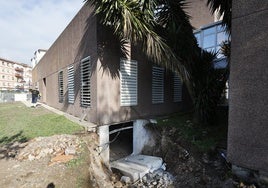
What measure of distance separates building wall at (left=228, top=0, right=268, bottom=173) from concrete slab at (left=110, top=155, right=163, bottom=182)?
235 cm

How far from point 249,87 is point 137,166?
3.96 meters

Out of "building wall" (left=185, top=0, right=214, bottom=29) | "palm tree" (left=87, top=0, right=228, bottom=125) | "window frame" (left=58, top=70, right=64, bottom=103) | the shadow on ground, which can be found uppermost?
"building wall" (left=185, top=0, right=214, bottom=29)

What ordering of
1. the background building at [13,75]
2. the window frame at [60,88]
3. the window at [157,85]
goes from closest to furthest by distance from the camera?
1. the window at [157,85]
2. the window frame at [60,88]
3. the background building at [13,75]

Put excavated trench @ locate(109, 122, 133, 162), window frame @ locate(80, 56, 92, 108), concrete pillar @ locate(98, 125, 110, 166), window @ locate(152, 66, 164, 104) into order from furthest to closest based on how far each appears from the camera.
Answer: window @ locate(152, 66, 164, 104), excavated trench @ locate(109, 122, 133, 162), window frame @ locate(80, 56, 92, 108), concrete pillar @ locate(98, 125, 110, 166)

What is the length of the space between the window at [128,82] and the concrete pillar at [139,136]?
878 millimetres

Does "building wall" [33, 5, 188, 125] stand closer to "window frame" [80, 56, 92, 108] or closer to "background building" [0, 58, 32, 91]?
"window frame" [80, 56, 92, 108]

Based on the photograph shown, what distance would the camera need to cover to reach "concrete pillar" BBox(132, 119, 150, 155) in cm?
746

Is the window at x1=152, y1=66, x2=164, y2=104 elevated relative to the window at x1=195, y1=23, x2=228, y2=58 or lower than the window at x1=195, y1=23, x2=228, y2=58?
lower

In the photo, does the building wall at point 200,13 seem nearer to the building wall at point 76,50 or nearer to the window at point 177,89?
the window at point 177,89

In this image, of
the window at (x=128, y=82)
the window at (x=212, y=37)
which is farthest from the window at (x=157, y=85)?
the window at (x=212, y=37)

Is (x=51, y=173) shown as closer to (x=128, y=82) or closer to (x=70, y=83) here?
(x=128, y=82)

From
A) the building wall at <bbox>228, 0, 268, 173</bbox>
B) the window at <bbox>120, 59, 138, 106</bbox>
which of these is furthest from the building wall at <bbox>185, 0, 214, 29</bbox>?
the building wall at <bbox>228, 0, 268, 173</bbox>

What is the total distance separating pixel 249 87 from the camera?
3.92 meters

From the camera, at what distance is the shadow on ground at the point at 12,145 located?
5.08m
